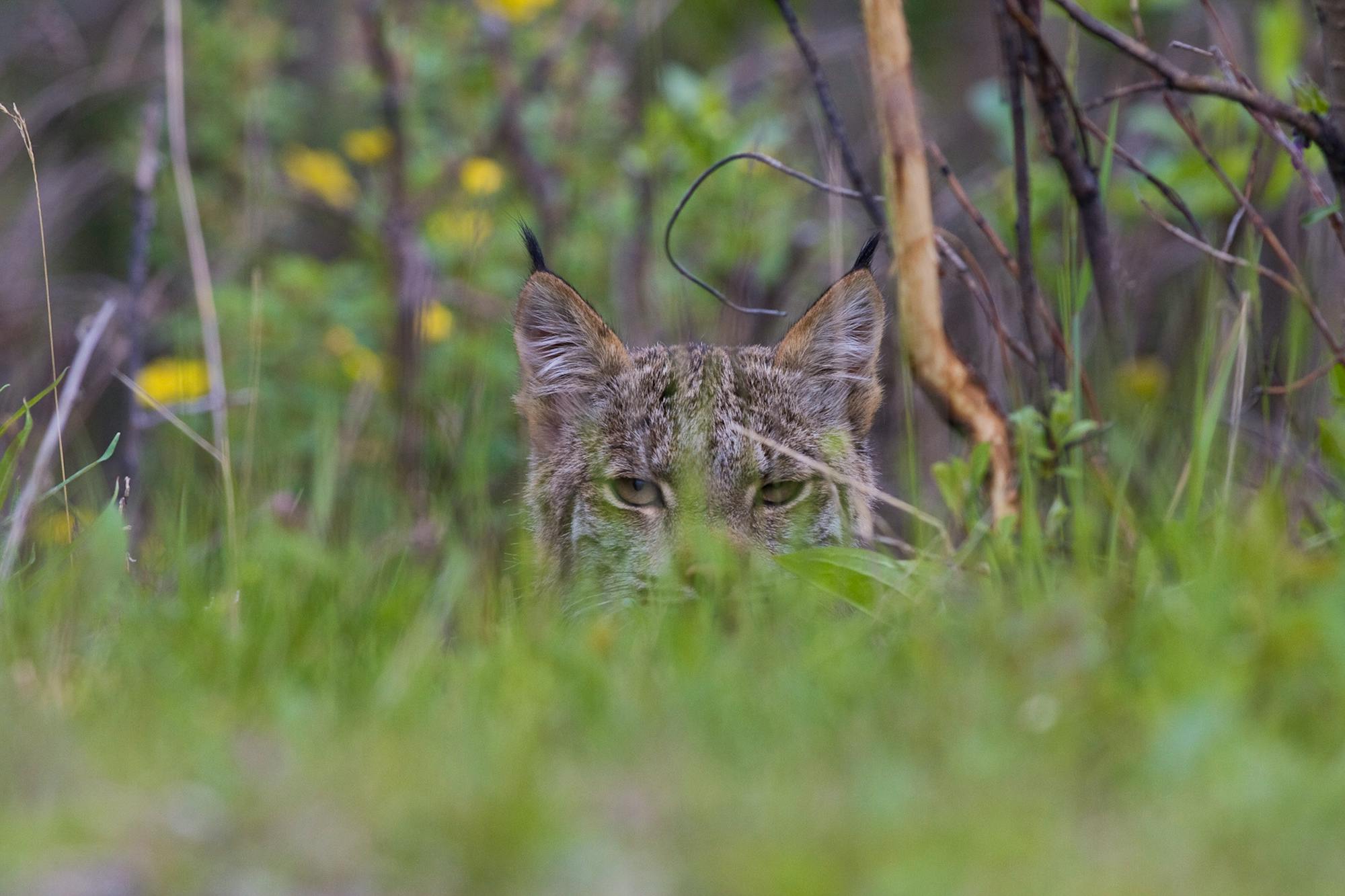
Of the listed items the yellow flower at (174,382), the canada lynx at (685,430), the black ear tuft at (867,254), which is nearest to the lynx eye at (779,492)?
the canada lynx at (685,430)

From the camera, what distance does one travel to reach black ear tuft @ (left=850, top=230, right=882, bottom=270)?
3.91m

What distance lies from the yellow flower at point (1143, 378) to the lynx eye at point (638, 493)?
4.68 ft

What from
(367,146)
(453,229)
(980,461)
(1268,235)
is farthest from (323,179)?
(1268,235)

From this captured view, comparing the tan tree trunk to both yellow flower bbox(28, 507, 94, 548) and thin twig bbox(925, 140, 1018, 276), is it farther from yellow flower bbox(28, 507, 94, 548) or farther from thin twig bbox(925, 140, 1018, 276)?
yellow flower bbox(28, 507, 94, 548)

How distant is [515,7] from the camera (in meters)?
6.53

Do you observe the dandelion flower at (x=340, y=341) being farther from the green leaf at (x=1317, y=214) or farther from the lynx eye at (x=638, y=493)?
the green leaf at (x=1317, y=214)

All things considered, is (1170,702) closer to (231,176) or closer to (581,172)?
(581,172)

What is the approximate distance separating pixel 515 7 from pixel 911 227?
359cm

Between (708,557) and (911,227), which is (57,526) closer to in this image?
(708,557)

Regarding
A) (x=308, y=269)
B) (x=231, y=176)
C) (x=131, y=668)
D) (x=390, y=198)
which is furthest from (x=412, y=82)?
(x=131, y=668)

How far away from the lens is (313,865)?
1.72 metres

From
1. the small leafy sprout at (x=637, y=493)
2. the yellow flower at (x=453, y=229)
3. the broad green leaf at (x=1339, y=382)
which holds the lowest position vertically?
the small leafy sprout at (x=637, y=493)

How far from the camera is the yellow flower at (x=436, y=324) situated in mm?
6106

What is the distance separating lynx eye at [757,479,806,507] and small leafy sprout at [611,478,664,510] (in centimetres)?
32
